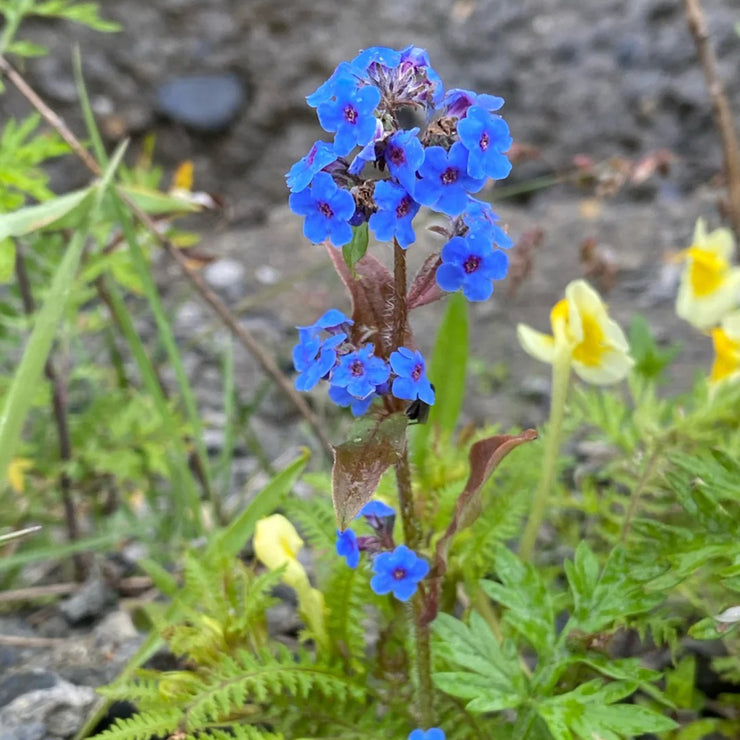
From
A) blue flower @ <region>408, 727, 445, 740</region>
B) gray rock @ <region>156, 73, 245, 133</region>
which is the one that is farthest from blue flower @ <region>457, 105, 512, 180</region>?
gray rock @ <region>156, 73, 245, 133</region>

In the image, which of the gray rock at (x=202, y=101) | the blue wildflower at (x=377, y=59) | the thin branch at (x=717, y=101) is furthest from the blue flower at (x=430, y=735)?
the gray rock at (x=202, y=101)

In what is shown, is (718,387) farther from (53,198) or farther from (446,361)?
(53,198)

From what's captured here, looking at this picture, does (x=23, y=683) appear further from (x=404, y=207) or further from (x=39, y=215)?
(x=404, y=207)

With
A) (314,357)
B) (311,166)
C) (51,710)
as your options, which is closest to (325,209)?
(311,166)

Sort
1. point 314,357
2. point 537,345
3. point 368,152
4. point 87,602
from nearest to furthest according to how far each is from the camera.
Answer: point 368,152 < point 314,357 < point 537,345 < point 87,602

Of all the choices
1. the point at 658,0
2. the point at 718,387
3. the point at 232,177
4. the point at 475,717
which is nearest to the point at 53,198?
the point at 475,717

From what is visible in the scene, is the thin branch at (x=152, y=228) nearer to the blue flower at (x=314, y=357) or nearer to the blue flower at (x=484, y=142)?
the blue flower at (x=314, y=357)

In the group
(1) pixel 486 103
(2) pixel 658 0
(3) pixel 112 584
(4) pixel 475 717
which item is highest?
(2) pixel 658 0

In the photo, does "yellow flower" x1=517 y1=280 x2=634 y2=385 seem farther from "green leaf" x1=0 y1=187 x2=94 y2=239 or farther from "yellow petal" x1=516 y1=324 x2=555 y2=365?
"green leaf" x1=0 y1=187 x2=94 y2=239
